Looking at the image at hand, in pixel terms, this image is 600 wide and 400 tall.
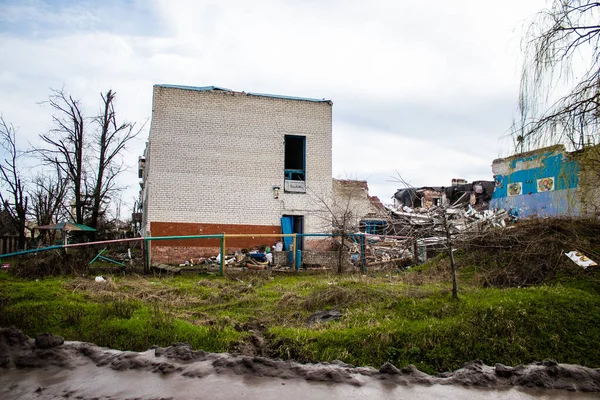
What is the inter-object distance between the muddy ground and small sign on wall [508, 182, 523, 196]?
14.9m

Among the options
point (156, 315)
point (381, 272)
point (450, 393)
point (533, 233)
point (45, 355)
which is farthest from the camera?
point (381, 272)

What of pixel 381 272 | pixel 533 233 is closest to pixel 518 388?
pixel 533 233

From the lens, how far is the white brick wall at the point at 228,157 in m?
17.9

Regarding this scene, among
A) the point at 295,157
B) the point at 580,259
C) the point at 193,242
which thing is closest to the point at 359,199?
the point at 295,157

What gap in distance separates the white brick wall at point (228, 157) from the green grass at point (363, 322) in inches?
366

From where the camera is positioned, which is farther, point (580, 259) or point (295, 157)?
point (295, 157)

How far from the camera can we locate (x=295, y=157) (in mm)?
22672

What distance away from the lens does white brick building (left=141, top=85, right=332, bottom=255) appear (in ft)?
58.6

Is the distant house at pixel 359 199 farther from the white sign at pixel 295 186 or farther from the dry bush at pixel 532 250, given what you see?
the dry bush at pixel 532 250

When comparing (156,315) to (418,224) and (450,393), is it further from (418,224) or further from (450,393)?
(418,224)

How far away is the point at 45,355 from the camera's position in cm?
525

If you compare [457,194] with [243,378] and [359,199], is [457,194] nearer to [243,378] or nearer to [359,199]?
[359,199]

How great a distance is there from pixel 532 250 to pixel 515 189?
9949 millimetres

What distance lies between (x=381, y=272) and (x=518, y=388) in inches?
361
